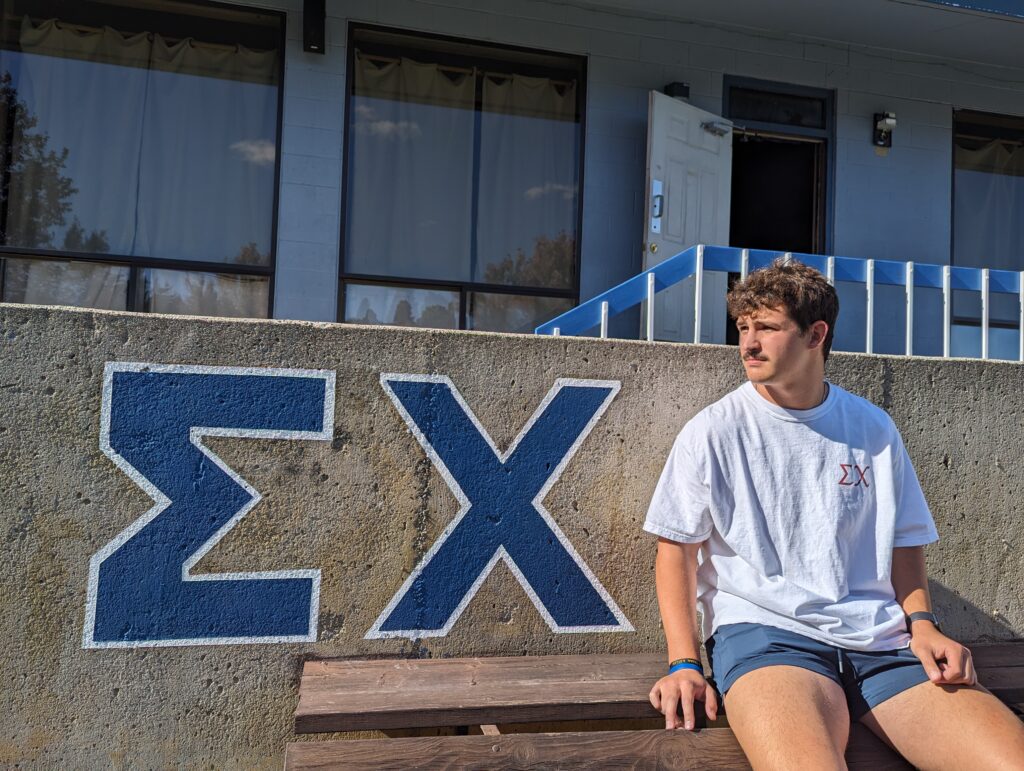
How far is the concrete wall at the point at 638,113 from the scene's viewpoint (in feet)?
19.5

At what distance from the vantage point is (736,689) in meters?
2.12

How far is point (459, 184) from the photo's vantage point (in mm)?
6414

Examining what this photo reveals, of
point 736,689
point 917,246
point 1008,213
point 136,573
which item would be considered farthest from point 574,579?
point 1008,213

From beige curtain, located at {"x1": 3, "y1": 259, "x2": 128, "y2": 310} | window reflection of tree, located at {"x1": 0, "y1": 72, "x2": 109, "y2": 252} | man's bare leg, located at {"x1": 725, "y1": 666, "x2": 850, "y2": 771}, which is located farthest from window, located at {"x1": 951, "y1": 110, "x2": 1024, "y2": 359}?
window reflection of tree, located at {"x1": 0, "y1": 72, "x2": 109, "y2": 252}

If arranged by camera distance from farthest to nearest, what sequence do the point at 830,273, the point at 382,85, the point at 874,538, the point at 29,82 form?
the point at 382,85
the point at 29,82
the point at 830,273
the point at 874,538

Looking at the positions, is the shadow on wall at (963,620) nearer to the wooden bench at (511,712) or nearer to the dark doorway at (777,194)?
A: the wooden bench at (511,712)

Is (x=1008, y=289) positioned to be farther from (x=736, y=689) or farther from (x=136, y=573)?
(x=136, y=573)

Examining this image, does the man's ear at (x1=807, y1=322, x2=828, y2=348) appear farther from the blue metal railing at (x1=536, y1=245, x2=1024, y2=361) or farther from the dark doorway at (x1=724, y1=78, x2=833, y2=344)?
the dark doorway at (x1=724, y1=78, x2=833, y2=344)

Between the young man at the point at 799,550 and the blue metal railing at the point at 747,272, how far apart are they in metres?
1.38

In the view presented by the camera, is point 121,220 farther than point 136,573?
Yes

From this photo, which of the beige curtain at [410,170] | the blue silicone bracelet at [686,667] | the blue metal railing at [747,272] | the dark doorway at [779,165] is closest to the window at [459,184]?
the beige curtain at [410,170]

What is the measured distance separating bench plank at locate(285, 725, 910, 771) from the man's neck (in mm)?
868

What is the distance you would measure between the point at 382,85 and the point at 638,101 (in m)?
1.92

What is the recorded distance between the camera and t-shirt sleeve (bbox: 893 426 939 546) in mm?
2426
